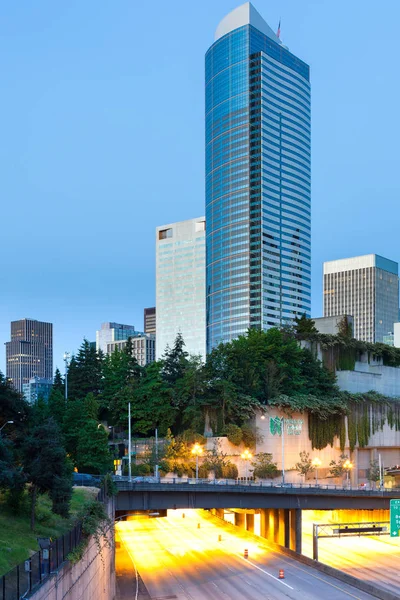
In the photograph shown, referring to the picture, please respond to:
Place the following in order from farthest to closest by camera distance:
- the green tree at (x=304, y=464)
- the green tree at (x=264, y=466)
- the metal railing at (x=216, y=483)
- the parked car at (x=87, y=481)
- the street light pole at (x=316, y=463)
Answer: the green tree at (x=304, y=464), the street light pole at (x=316, y=463), the green tree at (x=264, y=466), the metal railing at (x=216, y=483), the parked car at (x=87, y=481)

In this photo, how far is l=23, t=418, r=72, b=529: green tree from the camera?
143ft

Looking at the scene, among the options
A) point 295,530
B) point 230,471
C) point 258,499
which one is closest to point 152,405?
point 230,471

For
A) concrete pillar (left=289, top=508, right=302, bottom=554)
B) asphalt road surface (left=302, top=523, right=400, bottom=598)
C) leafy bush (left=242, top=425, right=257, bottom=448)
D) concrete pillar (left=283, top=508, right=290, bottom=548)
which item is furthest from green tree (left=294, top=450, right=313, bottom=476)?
concrete pillar (left=289, top=508, right=302, bottom=554)

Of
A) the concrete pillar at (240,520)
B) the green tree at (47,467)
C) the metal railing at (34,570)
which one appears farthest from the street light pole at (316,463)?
the metal railing at (34,570)

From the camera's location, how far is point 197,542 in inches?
3243

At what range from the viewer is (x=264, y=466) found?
328 feet

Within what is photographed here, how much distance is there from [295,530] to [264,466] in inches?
721

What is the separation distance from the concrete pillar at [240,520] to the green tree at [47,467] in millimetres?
53758

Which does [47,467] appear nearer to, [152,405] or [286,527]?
[286,527]

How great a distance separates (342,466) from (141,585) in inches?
2281

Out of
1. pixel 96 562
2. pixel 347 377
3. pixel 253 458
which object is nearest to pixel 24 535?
pixel 96 562

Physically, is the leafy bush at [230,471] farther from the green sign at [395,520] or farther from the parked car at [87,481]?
the green sign at [395,520]

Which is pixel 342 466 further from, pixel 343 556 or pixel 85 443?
pixel 85 443

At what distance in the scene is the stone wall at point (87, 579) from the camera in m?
31.9
